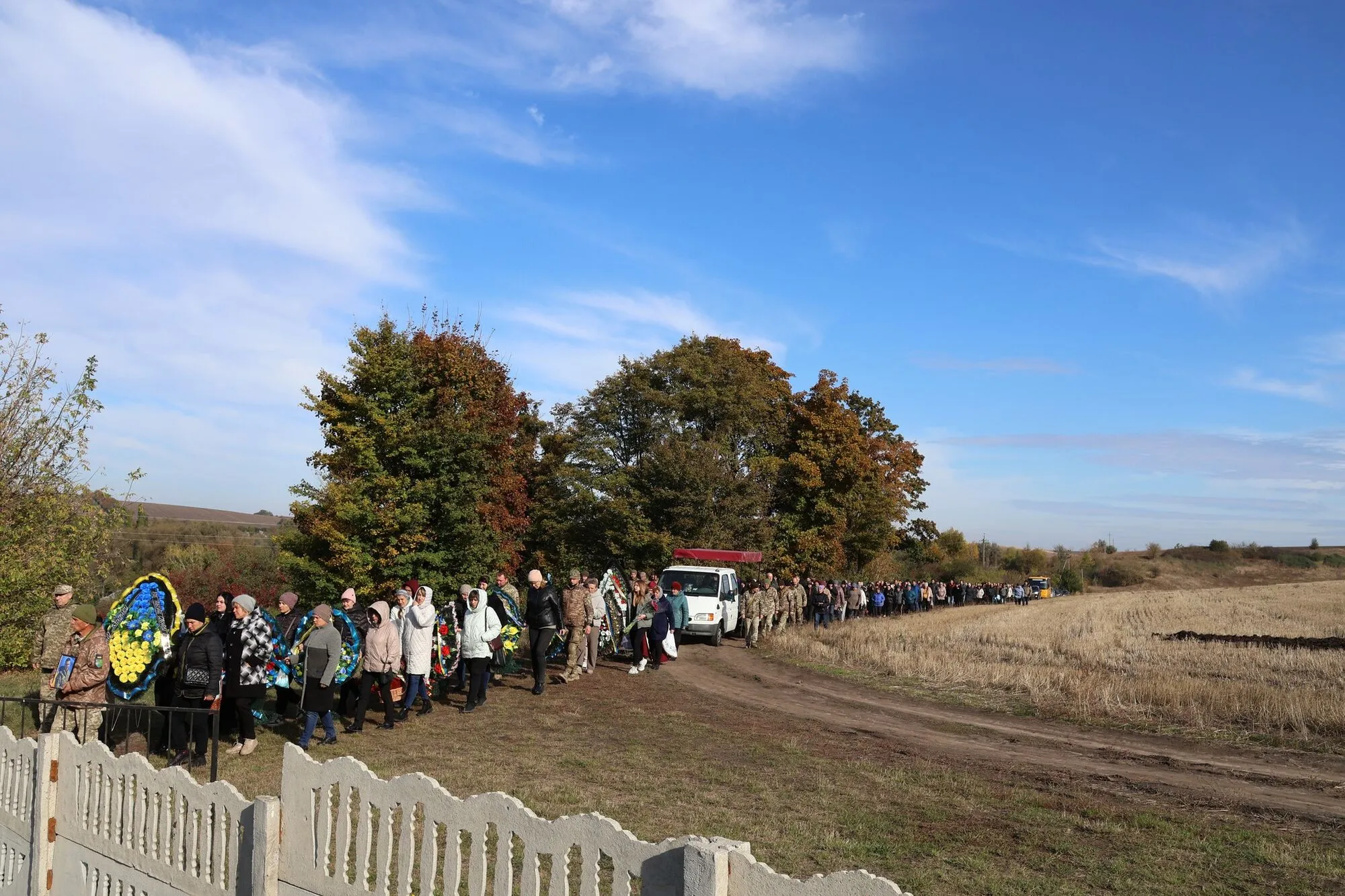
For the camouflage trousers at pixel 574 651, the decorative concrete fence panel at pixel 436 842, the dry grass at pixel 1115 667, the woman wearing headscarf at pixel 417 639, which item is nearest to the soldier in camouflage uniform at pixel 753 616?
the dry grass at pixel 1115 667

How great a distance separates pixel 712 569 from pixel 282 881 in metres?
22.1

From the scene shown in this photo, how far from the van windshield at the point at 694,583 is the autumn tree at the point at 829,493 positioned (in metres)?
21.3

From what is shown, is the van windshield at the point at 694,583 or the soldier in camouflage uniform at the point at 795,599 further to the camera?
the soldier in camouflage uniform at the point at 795,599

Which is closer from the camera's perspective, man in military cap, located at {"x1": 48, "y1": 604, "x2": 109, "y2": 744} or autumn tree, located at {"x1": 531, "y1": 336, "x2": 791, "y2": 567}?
man in military cap, located at {"x1": 48, "y1": 604, "x2": 109, "y2": 744}

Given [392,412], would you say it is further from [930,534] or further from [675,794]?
[930,534]

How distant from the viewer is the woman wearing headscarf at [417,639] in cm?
1294

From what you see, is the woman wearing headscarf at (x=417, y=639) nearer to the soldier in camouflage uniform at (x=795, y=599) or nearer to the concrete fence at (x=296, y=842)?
the concrete fence at (x=296, y=842)

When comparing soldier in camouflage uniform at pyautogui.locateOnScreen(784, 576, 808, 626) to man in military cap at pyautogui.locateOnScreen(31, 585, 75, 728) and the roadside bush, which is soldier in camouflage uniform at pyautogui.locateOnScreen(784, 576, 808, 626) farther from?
the roadside bush

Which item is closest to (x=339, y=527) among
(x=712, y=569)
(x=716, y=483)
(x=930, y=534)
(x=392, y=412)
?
(x=392, y=412)

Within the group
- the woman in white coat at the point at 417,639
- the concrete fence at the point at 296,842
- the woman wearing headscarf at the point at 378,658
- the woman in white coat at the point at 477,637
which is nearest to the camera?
the concrete fence at the point at 296,842

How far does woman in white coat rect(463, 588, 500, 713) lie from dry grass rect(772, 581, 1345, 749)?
818cm

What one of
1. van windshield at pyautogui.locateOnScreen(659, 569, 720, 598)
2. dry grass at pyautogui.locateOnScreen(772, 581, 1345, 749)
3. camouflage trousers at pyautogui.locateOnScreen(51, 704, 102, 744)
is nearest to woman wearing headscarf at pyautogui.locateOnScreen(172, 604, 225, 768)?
camouflage trousers at pyautogui.locateOnScreen(51, 704, 102, 744)

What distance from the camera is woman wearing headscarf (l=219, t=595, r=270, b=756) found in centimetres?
1077

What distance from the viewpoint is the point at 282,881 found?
4.75 m
